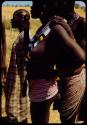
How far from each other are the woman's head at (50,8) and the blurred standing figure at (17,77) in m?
0.90

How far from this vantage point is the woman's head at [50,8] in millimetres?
3459

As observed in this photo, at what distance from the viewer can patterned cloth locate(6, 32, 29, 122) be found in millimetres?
4676

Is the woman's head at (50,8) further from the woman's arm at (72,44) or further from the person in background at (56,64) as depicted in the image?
the woman's arm at (72,44)

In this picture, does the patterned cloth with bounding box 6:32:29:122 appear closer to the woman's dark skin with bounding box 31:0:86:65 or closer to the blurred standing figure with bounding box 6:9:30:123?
the blurred standing figure with bounding box 6:9:30:123

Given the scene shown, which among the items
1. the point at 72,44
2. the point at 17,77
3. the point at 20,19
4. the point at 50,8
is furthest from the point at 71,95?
the point at 20,19

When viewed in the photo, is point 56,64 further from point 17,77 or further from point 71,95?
point 17,77

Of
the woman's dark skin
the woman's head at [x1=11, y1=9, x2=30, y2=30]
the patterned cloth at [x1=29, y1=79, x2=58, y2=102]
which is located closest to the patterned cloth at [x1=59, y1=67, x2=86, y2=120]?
the patterned cloth at [x1=29, y1=79, x2=58, y2=102]

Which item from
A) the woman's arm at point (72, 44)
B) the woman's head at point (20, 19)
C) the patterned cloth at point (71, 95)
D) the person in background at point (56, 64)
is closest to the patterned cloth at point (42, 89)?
the person in background at point (56, 64)

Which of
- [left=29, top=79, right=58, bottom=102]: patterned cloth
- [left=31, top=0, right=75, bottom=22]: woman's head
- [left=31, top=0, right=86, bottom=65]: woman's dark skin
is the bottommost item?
[left=29, top=79, right=58, bottom=102]: patterned cloth

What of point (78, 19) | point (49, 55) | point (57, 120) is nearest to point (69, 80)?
point (49, 55)

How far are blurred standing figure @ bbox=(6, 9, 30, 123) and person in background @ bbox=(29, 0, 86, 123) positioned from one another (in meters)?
0.98

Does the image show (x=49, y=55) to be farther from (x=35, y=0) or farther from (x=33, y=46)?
(x=35, y=0)

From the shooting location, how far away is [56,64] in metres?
3.49

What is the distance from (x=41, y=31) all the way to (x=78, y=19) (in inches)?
29.3
